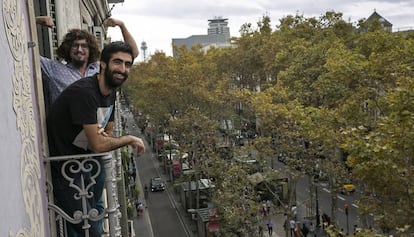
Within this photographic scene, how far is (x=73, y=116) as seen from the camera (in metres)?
3.32

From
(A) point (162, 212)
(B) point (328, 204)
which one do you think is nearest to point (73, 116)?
(B) point (328, 204)

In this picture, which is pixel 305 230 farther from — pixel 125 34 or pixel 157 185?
pixel 125 34

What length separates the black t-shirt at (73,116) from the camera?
11.0ft

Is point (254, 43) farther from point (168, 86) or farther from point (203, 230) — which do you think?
point (203, 230)

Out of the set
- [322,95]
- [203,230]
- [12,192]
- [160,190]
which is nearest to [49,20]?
[12,192]

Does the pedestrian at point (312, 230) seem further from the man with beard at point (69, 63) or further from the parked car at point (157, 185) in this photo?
the man with beard at point (69, 63)

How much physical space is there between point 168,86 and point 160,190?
25.1 ft

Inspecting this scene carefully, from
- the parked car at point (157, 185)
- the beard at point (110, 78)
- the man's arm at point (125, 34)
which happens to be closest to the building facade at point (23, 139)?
the beard at point (110, 78)

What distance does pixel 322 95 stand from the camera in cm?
1884

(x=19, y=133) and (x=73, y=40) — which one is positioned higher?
(x=73, y=40)

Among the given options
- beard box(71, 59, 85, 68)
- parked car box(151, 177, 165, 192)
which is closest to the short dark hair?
beard box(71, 59, 85, 68)

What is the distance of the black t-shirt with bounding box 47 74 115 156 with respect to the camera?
334cm

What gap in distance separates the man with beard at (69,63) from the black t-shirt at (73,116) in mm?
741

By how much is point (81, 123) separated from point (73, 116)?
8 centimetres
